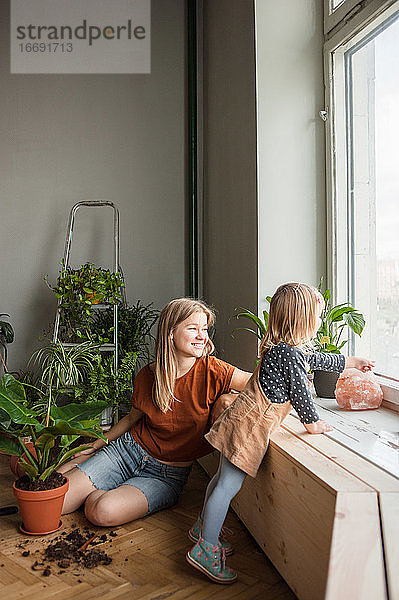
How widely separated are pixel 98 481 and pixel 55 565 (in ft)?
1.53

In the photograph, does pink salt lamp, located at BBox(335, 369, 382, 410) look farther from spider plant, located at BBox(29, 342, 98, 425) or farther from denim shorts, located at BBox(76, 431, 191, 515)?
spider plant, located at BBox(29, 342, 98, 425)

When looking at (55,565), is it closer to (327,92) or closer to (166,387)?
(166,387)

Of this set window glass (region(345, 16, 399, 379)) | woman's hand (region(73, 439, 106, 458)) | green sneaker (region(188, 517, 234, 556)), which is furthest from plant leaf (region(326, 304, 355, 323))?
woman's hand (region(73, 439, 106, 458))

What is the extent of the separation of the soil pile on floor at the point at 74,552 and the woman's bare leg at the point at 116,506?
0.16ft

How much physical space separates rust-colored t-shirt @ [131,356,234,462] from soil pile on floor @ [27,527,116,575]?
1.23 ft

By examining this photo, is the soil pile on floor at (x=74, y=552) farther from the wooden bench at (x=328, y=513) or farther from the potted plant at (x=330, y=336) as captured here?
the potted plant at (x=330, y=336)

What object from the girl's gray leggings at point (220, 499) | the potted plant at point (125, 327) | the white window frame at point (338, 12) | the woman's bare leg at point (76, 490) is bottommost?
the woman's bare leg at point (76, 490)

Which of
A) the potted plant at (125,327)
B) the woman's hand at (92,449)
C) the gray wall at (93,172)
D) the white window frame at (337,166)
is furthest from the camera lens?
the gray wall at (93,172)

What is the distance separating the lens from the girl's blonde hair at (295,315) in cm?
188

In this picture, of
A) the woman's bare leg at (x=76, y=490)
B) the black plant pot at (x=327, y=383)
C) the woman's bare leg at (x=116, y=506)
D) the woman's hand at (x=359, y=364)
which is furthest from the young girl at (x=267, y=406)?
the woman's bare leg at (x=76, y=490)

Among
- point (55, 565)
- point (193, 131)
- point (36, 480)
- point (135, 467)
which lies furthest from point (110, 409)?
point (193, 131)

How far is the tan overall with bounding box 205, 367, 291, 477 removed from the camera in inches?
73.5

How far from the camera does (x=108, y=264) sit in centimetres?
351

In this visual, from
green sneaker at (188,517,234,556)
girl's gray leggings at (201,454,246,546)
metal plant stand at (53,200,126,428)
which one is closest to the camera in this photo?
girl's gray leggings at (201,454,246,546)
